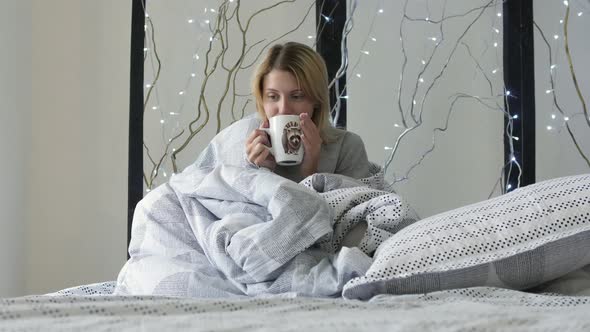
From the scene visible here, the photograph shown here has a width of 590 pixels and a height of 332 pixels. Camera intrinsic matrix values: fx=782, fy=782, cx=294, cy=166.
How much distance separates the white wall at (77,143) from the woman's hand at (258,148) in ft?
4.15

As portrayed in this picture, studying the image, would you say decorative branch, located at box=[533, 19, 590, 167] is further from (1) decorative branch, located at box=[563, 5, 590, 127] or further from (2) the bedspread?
(2) the bedspread

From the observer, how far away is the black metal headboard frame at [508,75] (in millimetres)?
2484

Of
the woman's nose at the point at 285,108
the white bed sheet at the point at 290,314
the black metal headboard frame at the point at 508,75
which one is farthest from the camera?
the black metal headboard frame at the point at 508,75

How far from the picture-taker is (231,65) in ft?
9.09

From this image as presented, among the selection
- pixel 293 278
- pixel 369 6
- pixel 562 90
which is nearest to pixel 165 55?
pixel 369 6

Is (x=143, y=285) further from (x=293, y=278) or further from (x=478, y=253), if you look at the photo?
(x=478, y=253)

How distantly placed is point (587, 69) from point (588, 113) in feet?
0.49

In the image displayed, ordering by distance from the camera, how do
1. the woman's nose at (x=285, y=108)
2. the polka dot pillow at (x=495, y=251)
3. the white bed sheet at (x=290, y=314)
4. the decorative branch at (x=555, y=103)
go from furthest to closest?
the decorative branch at (x=555, y=103) → the woman's nose at (x=285, y=108) → the polka dot pillow at (x=495, y=251) → the white bed sheet at (x=290, y=314)

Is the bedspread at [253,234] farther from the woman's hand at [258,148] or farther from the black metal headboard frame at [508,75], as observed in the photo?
the black metal headboard frame at [508,75]

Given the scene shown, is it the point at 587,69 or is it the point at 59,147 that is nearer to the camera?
the point at 587,69

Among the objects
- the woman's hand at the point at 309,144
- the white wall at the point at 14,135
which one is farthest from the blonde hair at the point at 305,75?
the white wall at the point at 14,135

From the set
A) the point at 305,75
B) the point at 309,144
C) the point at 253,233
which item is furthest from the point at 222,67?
the point at 253,233

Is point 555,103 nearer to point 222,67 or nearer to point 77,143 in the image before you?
point 222,67

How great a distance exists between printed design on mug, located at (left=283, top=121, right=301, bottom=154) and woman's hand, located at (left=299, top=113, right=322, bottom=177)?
1 cm
